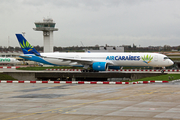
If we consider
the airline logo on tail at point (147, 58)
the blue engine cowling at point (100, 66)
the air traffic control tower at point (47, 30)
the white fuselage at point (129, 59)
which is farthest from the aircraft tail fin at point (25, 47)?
the air traffic control tower at point (47, 30)

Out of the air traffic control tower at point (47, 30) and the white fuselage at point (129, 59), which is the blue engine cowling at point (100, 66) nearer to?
the white fuselage at point (129, 59)

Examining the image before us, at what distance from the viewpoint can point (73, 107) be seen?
16875mm

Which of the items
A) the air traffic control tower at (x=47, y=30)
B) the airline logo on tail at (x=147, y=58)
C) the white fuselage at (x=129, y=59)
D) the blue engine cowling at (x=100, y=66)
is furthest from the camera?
the air traffic control tower at (x=47, y=30)

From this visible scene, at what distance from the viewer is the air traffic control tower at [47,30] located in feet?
303

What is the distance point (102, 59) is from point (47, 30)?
4769cm

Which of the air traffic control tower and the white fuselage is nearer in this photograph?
the white fuselage

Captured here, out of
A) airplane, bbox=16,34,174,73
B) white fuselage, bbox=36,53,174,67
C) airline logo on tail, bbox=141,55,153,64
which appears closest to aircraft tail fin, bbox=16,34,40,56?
airplane, bbox=16,34,174,73

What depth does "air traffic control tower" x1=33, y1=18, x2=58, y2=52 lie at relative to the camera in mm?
92250

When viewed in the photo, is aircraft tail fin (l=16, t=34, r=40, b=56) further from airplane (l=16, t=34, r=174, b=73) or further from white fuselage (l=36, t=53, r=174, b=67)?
white fuselage (l=36, t=53, r=174, b=67)

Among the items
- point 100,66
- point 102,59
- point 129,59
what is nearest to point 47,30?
point 102,59

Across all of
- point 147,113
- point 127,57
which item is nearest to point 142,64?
point 127,57

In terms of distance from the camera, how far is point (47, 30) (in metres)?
92.7

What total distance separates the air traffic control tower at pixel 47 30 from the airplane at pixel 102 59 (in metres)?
37.1

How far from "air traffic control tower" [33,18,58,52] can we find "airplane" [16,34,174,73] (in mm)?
37077
